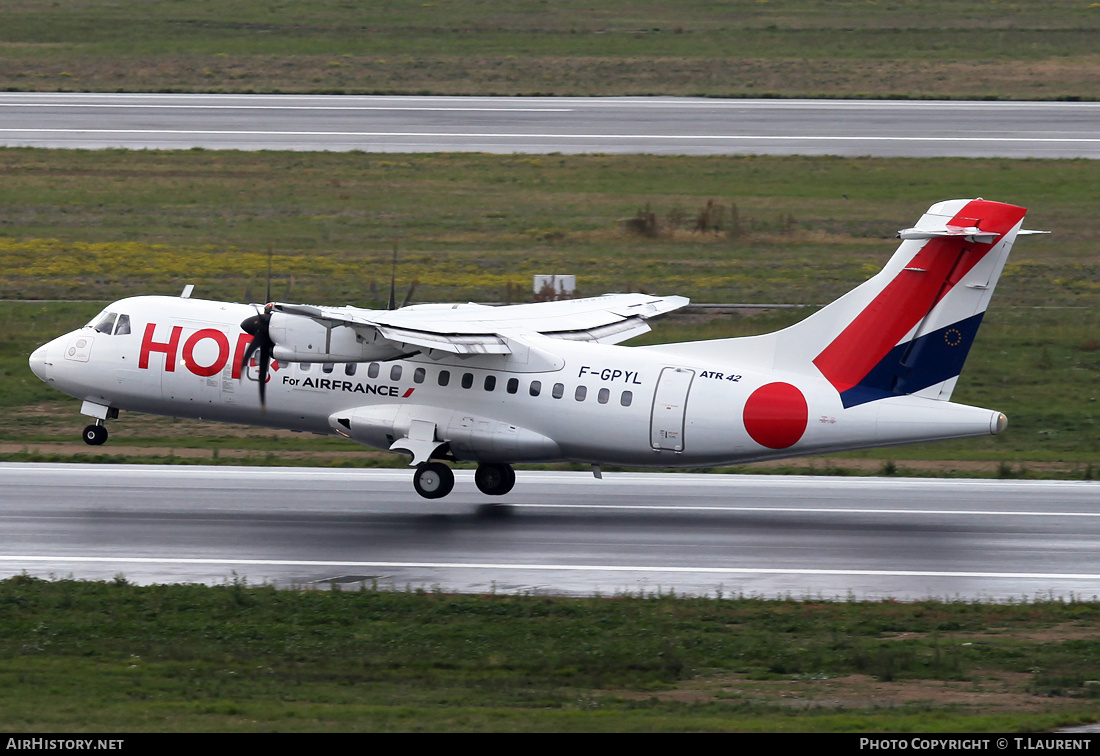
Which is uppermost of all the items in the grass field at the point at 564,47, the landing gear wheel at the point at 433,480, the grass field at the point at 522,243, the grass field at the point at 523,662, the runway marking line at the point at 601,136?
the grass field at the point at 564,47

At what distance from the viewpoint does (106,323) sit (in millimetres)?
29203

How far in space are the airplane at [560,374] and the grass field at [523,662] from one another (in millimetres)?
5323

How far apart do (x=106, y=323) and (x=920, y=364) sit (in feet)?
54.6

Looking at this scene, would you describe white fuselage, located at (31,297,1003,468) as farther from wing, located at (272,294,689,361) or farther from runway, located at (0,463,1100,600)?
runway, located at (0,463,1100,600)

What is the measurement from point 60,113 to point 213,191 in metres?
16.1

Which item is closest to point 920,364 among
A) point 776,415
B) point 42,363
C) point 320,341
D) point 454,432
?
point 776,415

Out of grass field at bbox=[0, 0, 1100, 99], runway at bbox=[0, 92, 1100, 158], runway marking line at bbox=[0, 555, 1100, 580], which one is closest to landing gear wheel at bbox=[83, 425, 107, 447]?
runway marking line at bbox=[0, 555, 1100, 580]

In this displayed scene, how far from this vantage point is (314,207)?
53.8 metres

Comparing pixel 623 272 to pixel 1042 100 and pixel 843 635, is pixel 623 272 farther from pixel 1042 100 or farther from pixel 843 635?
pixel 1042 100

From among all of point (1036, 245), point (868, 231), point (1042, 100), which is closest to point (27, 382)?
point (868, 231)

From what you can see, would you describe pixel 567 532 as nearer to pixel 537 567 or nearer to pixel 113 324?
pixel 537 567

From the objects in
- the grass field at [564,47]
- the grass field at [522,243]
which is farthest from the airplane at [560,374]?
the grass field at [564,47]

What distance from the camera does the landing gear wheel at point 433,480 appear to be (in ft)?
88.6

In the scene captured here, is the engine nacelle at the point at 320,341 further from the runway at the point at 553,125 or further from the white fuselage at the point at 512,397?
the runway at the point at 553,125
